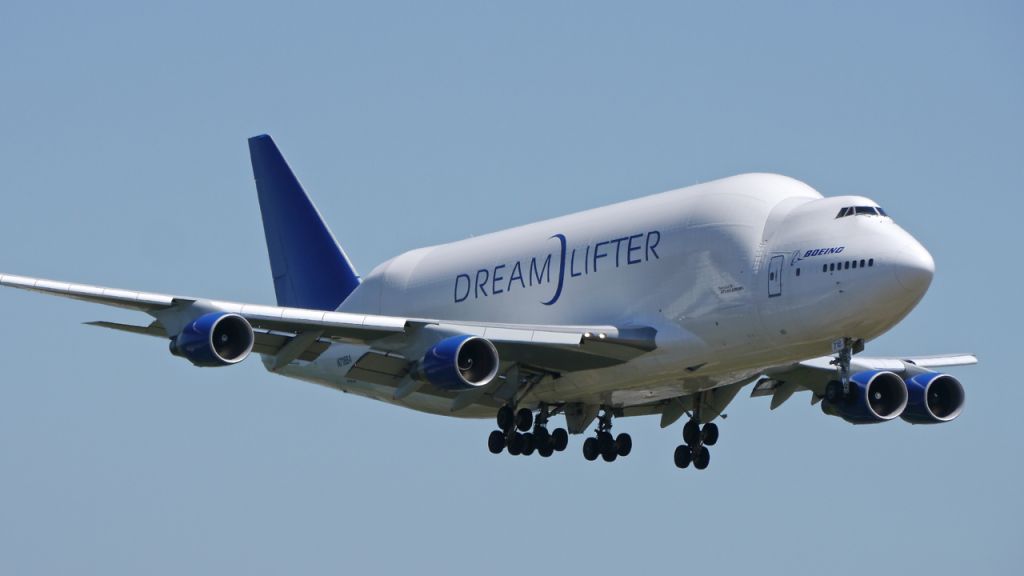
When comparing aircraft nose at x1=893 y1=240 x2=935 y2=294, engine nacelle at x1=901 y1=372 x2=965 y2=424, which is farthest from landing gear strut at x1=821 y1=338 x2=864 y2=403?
engine nacelle at x1=901 y1=372 x2=965 y2=424

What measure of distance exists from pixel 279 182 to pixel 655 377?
60.4ft

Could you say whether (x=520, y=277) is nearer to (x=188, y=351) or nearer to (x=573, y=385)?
(x=573, y=385)

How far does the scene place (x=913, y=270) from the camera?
3975 cm

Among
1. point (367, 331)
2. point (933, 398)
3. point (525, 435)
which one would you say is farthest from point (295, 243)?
point (933, 398)

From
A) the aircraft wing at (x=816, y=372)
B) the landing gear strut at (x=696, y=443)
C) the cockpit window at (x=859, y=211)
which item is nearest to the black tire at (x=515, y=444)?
the landing gear strut at (x=696, y=443)

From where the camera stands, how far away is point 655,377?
44125 mm

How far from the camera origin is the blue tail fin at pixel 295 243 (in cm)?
5597

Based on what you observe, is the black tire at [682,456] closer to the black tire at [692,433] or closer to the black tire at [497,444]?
the black tire at [692,433]

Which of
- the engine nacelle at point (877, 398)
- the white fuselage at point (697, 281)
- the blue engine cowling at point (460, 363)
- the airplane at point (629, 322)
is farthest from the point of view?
the engine nacelle at point (877, 398)

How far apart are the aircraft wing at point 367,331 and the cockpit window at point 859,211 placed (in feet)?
17.3

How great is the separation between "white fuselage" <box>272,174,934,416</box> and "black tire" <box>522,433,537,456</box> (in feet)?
3.55

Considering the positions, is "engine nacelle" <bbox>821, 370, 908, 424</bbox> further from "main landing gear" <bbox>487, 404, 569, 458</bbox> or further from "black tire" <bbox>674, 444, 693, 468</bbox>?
"main landing gear" <bbox>487, 404, 569, 458</bbox>

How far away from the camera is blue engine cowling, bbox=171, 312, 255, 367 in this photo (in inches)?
1614

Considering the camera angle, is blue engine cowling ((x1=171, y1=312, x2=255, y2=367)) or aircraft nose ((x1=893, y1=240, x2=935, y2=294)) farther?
blue engine cowling ((x1=171, y1=312, x2=255, y2=367))
